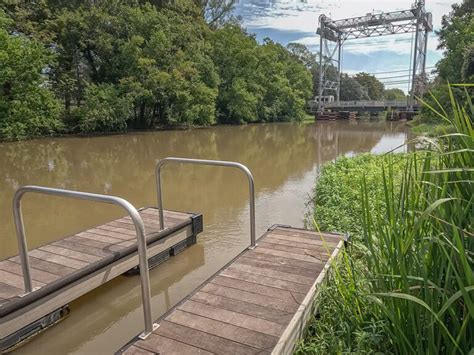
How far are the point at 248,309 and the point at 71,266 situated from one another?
147 centimetres

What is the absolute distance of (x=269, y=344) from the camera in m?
1.78

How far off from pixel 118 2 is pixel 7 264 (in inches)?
632

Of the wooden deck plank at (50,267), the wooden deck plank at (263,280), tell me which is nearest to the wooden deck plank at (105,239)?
the wooden deck plank at (50,267)

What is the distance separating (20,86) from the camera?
1185cm

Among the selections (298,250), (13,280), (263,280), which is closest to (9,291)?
(13,280)

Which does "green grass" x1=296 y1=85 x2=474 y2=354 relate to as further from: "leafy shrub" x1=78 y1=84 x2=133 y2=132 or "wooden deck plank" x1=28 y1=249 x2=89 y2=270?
"leafy shrub" x1=78 y1=84 x2=133 y2=132

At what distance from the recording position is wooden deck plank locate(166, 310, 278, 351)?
1.80 metres

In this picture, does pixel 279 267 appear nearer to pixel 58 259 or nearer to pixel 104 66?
pixel 58 259

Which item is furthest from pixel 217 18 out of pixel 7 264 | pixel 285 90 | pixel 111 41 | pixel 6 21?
pixel 7 264

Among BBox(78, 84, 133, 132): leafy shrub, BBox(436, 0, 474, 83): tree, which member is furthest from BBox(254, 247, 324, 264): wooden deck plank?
BBox(436, 0, 474, 83): tree

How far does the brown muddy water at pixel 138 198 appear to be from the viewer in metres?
2.73

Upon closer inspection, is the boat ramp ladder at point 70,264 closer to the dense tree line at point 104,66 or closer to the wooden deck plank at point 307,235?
the wooden deck plank at point 307,235

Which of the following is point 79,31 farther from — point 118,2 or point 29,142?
point 29,142

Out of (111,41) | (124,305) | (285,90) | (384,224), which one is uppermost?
(111,41)
